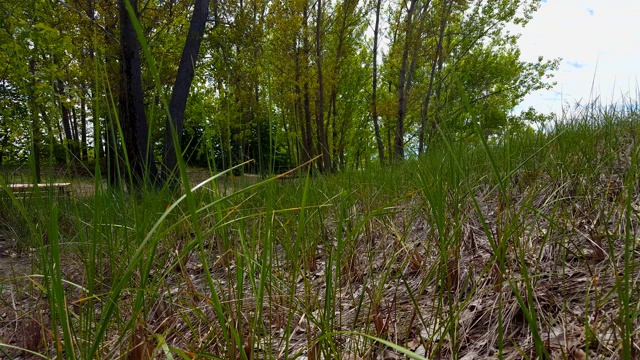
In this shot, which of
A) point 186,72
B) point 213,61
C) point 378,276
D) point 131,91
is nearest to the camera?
point 378,276

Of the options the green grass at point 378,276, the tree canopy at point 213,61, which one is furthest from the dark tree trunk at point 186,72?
the green grass at point 378,276

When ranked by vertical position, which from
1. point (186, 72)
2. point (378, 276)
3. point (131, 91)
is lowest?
point (378, 276)

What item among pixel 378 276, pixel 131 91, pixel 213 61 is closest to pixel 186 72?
pixel 131 91

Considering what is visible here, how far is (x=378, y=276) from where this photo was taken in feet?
5.50

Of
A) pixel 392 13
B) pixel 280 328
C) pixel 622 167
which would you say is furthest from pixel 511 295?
pixel 392 13

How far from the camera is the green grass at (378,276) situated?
936 millimetres

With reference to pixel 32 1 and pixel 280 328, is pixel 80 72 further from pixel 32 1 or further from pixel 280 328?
pixel 280 328

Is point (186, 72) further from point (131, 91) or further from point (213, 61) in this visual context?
point (213, 61)

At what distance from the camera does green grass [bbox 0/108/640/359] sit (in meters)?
0.94

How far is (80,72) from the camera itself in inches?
423

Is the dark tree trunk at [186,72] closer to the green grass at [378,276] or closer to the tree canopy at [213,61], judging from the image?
the tree canopy at [213,61]

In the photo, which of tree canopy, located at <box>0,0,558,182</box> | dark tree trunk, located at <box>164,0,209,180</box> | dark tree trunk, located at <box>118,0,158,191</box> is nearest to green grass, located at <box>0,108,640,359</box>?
tree canopy, located at <box>0,0,558,182</box>

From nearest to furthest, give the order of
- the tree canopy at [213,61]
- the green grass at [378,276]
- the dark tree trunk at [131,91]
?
1. the green grass at [378,276]
2. the tree canopy at [213,61]
3. the dark tree trunk at [131,91]

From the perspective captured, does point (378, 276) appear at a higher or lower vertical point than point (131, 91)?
lower
